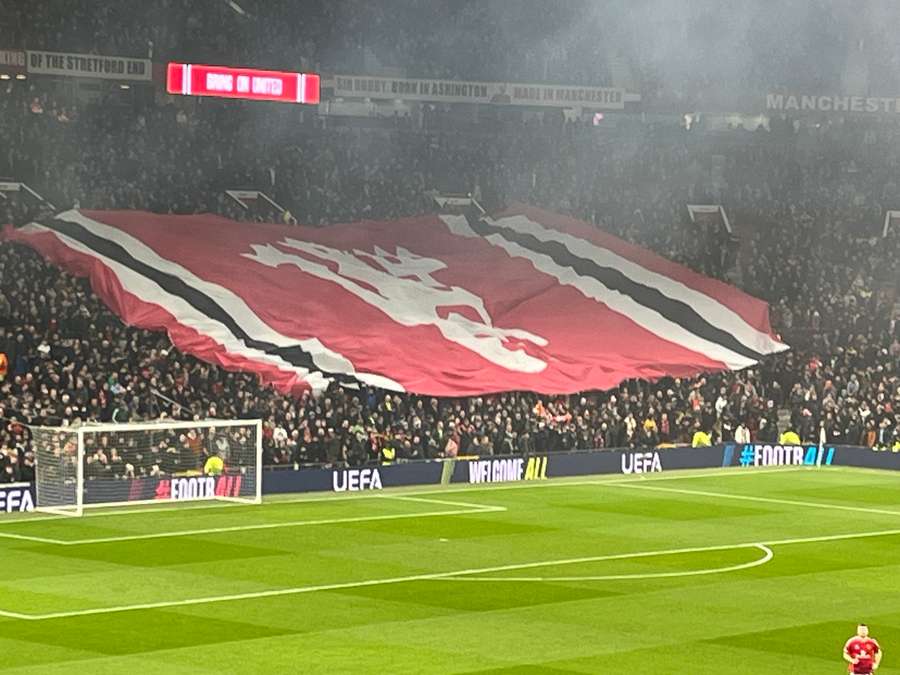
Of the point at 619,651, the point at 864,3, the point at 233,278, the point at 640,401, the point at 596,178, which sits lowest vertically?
the point at 619,651

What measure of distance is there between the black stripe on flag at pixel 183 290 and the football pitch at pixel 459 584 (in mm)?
4029

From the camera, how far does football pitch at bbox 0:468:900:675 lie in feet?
72.1

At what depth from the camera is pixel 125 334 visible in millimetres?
44188

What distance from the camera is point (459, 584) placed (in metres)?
27.7

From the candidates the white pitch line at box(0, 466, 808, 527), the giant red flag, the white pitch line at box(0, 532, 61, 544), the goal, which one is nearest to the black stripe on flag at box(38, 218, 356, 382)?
the giant red flag

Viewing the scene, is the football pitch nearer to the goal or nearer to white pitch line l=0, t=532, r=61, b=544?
white pitch line l=0, t=532, r=61, b=544

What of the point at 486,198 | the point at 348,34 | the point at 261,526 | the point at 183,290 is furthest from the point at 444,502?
the point at 348,34

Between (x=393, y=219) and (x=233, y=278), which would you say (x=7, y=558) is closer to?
(x=233, y=278)

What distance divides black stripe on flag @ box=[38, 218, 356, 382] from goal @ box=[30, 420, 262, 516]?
3999 millimetres

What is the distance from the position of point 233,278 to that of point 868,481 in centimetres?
1644

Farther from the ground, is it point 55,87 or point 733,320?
point 55,87

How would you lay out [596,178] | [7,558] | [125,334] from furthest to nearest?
1. [596,178]
2. [125,334]
3. [7,558]

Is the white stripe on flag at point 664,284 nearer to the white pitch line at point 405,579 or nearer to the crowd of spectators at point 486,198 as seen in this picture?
the crowd of spectators at point 486,198

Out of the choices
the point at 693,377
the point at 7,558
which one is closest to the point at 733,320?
the point at 693,377
